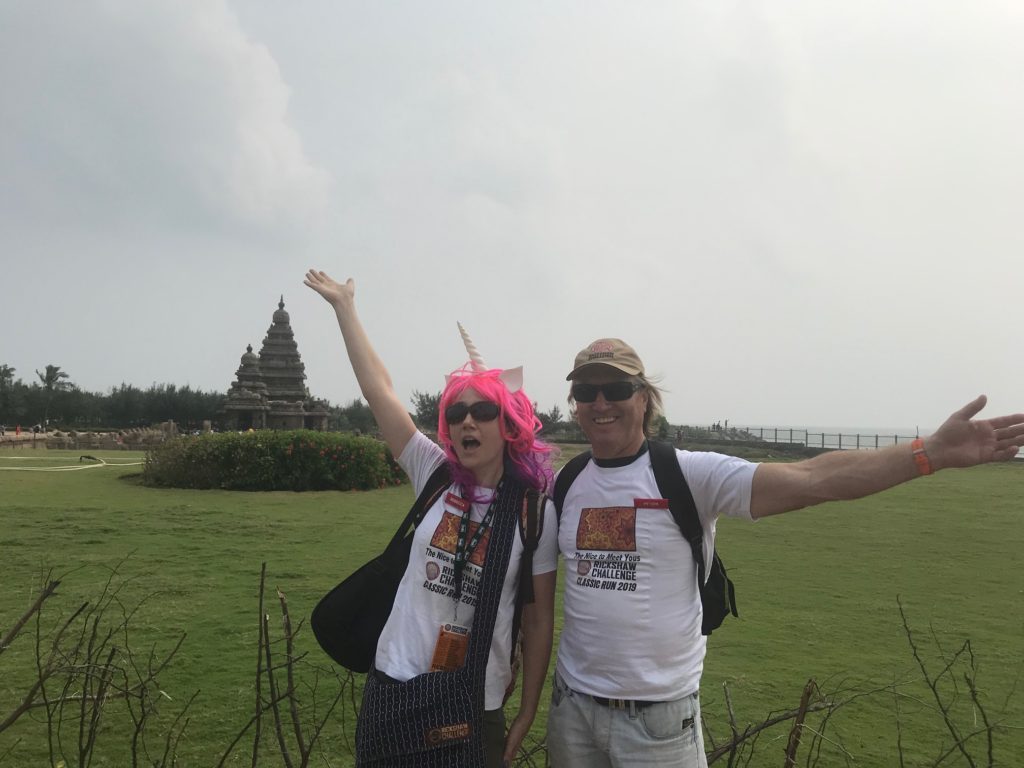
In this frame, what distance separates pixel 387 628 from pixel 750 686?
3262 millimetres

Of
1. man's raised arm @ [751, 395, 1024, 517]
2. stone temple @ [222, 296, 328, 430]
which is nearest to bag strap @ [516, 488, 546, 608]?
man's raised arm @ [751, 395, 1024, 517]

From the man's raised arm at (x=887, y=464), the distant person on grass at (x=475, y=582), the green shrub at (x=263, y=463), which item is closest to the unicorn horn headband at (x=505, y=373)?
the distant person on grass at (x=475, y=582)

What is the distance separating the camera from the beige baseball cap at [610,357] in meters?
2.43

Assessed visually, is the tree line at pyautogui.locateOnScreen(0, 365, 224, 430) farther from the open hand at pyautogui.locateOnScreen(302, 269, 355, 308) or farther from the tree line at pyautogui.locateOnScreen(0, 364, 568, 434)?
the open hand at pyautogui.locateOnScreen(302, 269, 355, 308)

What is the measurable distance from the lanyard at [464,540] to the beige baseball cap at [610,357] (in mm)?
527

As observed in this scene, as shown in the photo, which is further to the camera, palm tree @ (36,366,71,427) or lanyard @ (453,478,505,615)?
palm tree @ (36,366,71,427)

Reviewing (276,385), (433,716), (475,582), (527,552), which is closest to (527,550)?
(527,552)

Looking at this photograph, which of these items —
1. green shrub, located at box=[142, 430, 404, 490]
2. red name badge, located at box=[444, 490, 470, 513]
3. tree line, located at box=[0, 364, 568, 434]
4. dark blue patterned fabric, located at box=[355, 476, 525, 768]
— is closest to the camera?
dark blue patterned fabric, located at box=[355, 476, 525, 768]

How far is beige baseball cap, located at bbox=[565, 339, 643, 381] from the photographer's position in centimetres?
243

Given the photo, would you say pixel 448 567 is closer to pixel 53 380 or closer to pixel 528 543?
pixel 528 543

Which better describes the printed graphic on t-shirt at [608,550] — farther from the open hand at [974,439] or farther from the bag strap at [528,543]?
the open hand at [974,439]

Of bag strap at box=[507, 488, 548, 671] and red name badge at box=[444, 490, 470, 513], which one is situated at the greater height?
red name badge at box=[444, 490, 470, 513]

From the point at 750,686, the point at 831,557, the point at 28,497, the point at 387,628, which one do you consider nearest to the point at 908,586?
the point at 831,557

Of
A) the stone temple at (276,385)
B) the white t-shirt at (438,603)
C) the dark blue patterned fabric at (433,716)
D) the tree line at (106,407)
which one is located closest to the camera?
the dark blue patterned fabric at (433,716)
